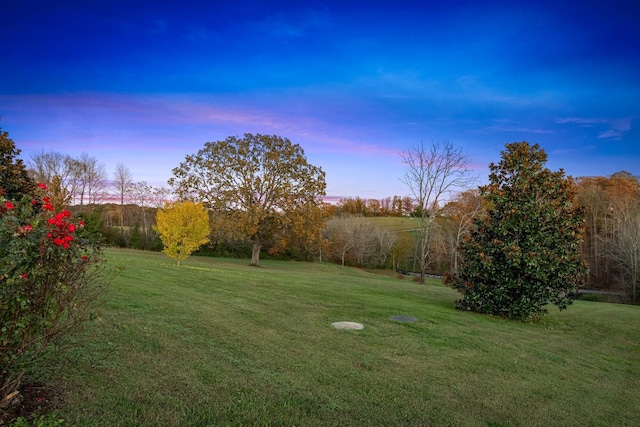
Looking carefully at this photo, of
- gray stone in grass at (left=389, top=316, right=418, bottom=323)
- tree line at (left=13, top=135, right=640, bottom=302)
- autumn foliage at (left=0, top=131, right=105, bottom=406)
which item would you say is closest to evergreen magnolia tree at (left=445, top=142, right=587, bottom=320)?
tree line at (left=13, top=135, right=640, bottom=302)

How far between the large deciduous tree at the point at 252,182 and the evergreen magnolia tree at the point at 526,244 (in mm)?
17139

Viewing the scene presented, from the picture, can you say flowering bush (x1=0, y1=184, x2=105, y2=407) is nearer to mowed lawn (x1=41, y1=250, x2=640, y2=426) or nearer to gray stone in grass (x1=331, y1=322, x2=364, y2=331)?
mowed lawn (x1=41, y1=250, x2=640, y2=426)

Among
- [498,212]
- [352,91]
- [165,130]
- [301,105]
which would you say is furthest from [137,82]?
[498,212]

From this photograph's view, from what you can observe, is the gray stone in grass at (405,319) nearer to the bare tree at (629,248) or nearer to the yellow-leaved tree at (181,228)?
the yellow-leaved tree at (181,228)

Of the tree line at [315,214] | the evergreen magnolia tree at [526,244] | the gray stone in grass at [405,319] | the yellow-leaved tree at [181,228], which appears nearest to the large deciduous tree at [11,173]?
Answer: the tree line at [315,214]

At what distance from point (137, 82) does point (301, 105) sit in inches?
325

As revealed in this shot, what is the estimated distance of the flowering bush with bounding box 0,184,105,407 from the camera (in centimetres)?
248

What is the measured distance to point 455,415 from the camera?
3.80 m

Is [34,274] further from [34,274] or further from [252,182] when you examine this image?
[252,182]

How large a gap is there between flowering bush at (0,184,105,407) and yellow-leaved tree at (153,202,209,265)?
16234 millimetres

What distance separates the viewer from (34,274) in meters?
2.55

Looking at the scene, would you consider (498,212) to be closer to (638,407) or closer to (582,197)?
(638,407)

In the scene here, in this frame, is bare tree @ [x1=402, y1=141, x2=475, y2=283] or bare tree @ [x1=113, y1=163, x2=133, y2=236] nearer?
bare tree @ [x1=402, y1=141, x2=475, y2=283]

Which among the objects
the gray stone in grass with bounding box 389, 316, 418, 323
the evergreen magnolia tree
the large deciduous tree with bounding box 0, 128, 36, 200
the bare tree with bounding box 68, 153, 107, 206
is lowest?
the gray stone in grass with bounding box 389, 316, 418, 323
